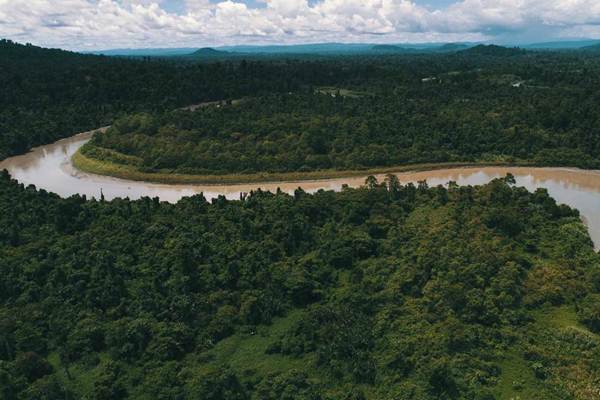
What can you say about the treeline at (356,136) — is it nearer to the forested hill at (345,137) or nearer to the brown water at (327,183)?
the forested hill at (345,137)

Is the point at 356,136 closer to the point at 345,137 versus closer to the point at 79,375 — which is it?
the point at 345,137

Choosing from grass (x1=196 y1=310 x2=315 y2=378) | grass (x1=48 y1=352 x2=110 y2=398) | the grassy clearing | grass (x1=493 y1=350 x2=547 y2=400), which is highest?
the grassy clearing

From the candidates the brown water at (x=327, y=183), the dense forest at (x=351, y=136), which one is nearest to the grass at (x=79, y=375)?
the brown water at (x=327, y=183)

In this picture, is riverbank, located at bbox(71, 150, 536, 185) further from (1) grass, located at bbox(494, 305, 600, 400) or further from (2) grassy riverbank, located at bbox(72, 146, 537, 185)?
(1) grass, located at bbox(494, 305, 600, 400)

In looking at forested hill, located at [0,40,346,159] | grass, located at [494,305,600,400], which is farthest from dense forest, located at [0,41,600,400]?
forested hill, located at [0,40,346,159]

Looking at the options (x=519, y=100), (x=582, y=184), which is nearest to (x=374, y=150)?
(x=582, y=184)

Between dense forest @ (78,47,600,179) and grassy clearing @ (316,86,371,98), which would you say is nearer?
dense forest @ (78,47,600,179)

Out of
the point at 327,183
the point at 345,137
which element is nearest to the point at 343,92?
the point at 345,137
